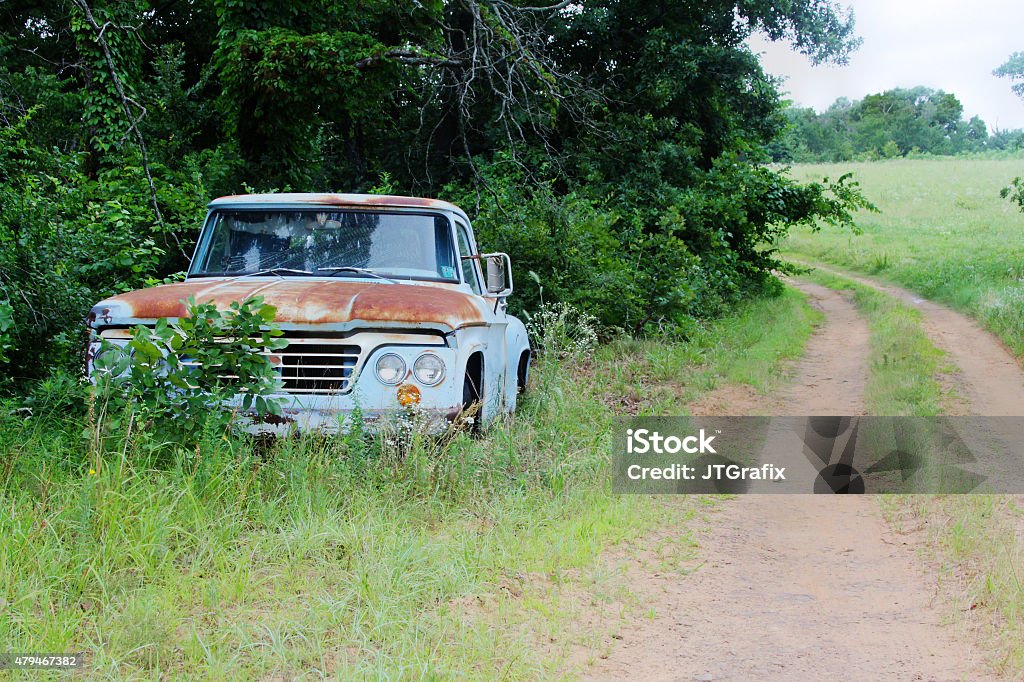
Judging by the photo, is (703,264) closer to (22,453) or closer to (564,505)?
(564,505)

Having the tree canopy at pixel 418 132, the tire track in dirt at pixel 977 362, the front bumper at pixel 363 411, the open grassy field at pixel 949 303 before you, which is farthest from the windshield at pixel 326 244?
the tire track in dirt at pixel 977 362

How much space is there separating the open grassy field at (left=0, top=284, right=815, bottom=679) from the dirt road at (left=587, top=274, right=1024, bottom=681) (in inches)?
8.8

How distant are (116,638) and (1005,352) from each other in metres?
12.1

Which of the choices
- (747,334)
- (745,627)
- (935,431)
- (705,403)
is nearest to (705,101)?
(747,334)

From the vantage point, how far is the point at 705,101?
63.4 ft

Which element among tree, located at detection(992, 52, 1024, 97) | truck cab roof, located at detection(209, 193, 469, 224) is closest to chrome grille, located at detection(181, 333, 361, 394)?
truck cab roof, located at detection(209, 193, 469, 224)

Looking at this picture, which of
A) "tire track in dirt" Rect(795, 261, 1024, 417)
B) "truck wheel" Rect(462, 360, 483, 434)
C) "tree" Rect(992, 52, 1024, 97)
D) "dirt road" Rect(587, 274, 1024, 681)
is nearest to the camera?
"dirt road" Rect(587, 274, 1024, 681)

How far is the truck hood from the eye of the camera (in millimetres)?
5445

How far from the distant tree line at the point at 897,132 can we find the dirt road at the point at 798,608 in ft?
242

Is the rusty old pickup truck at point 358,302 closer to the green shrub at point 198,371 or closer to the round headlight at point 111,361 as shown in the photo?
the green shrub at point 198,371

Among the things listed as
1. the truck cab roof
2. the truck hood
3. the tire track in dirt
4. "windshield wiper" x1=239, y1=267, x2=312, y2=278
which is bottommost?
the tire track in dirt

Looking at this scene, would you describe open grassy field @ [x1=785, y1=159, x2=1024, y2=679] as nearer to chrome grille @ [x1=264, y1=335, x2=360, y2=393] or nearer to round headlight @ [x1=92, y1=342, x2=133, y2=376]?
chrome grille @ [x1=264, y1=335, x2=360, y2=393]
